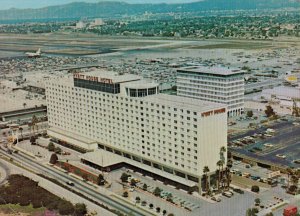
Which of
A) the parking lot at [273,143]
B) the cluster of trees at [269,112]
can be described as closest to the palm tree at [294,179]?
the parking lot at [273,143]

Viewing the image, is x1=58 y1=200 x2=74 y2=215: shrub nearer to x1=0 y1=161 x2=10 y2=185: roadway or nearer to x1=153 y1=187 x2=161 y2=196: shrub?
x1=153 y1=187 x2=161 y2=196: shrub

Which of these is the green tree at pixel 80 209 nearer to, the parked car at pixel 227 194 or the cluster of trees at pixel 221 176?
the cluster of trees at pixel 221 176

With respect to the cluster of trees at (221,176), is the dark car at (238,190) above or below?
below

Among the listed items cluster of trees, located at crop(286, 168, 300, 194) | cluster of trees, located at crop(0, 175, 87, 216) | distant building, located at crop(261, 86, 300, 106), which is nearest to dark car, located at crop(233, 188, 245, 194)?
cluster of trees, located at crop(286, 168, 300, 194)

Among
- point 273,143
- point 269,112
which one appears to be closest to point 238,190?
point 273,143

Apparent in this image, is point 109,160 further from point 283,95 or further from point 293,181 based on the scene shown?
point 283,95

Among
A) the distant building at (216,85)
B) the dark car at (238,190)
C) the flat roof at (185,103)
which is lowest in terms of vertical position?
the dark car at (238,190)

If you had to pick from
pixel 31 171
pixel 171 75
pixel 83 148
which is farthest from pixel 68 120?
pixel 171 75
